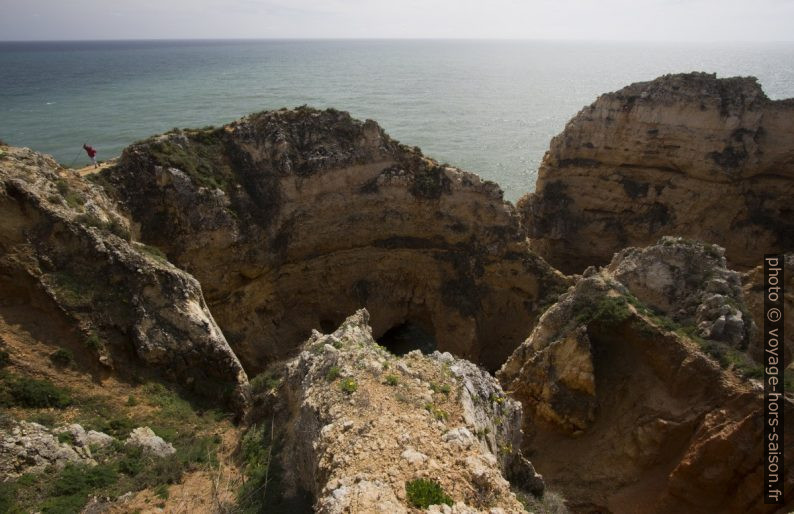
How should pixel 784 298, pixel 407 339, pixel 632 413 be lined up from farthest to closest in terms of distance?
1. pixel 407 339
2. pixel 784 298
3. pixel 632 413

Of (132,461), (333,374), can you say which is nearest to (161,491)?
(132,461)

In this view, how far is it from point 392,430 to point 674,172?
31546mm

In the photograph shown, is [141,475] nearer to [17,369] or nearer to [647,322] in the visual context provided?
[17,369]

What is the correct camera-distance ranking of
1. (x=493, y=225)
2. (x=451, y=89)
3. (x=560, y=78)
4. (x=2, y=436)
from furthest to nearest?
(x=560, y=78)
(x=451, y=89)
(x=493, y=225)
(x=2, y=436)

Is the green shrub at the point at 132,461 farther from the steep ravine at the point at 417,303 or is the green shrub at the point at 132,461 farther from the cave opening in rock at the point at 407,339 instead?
the cave opening in rock at the point at 407,339

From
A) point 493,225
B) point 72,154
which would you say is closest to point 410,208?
point 493,225

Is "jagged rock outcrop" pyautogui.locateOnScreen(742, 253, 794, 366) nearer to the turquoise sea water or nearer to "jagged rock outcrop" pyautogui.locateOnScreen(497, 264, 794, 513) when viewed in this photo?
"jagged rock outcrop" pyautogui.locateOnScreen(497, 264, 794, 513)

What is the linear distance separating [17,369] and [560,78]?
17144 cm

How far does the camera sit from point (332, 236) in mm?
28812

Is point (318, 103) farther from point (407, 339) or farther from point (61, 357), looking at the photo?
point (61, 357)

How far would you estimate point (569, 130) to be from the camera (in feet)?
118

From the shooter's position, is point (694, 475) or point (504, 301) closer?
point (694, 475)

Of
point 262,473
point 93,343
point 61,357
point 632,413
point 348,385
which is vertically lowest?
point 632,413

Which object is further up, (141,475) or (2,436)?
(2,436)
